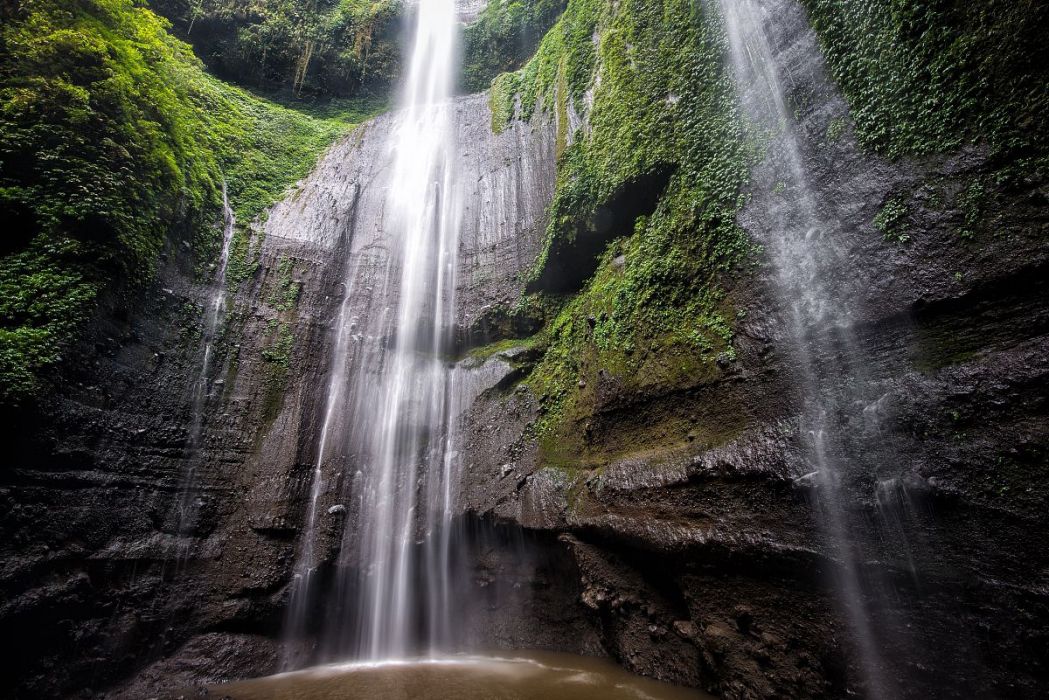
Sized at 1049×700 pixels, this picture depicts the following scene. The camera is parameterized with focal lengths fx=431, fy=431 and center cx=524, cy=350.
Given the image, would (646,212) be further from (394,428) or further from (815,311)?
(394,428)

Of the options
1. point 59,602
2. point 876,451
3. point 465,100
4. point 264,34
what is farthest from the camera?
point 264,34

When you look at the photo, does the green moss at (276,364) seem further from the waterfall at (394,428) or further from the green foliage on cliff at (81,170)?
the green foliage on cliff at (81,170)

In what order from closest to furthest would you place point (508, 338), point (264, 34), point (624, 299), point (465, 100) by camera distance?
point (624, 299) < point (508, 338) < point (465, 100) < point (264, 34)

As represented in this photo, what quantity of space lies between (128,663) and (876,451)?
9.47 meters

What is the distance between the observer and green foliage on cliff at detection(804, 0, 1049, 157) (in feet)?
11.0

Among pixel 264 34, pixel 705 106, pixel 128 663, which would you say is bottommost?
pixel 128 663

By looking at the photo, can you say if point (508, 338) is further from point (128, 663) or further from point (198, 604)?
point (128, 663)

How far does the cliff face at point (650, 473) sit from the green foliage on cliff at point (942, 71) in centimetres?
22

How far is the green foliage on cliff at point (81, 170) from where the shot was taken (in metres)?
6.15

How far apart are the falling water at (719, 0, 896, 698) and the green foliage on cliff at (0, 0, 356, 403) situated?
30.8ft

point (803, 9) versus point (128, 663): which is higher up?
point (803, 9)

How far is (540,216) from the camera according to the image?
947 centimetres

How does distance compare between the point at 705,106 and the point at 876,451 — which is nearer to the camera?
the point at 876,451

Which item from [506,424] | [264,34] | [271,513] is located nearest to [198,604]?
[271,513]
